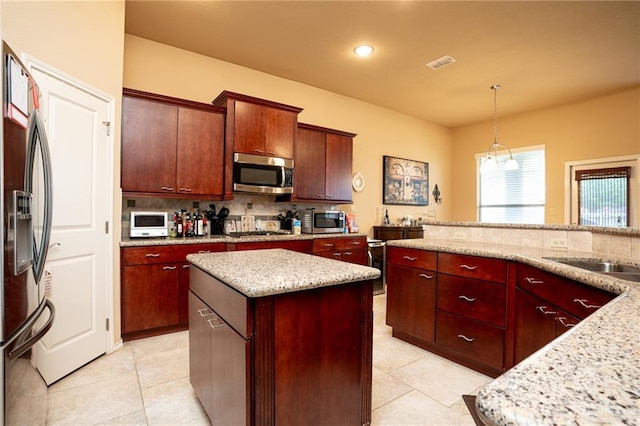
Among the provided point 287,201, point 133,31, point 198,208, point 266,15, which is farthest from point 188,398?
point 133,31

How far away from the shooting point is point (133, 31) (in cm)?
326

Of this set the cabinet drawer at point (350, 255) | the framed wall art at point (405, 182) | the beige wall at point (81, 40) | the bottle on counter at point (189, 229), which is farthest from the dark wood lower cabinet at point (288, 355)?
the framed wall art at point (405, 182)

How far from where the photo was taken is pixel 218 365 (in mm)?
1500

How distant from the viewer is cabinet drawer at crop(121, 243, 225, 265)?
279 centimetres

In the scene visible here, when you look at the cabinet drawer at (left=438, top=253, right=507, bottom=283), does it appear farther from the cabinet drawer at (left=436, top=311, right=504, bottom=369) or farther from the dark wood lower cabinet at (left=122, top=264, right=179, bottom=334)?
the dark wood lower cabinet at (left=122, top=264, right=179, bottom=334)

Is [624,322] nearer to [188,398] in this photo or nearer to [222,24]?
[188,398]

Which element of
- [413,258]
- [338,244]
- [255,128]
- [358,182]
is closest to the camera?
[413,258]

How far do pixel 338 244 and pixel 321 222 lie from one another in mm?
358

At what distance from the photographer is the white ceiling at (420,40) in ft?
9.46

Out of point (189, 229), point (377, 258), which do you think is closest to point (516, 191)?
point (377, 258)

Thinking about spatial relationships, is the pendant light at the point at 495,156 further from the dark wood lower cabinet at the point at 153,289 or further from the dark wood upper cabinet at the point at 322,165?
the dark wood lower cabinet at the point at 153,289

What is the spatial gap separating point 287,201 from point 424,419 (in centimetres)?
277

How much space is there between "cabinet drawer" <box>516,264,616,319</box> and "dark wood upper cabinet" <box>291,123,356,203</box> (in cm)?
259

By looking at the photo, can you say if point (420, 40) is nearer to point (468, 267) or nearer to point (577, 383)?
point (468, 267)
